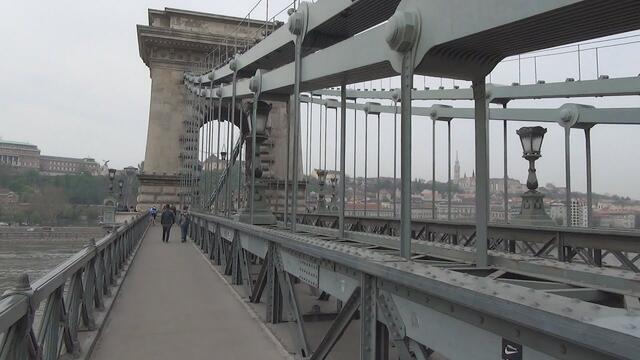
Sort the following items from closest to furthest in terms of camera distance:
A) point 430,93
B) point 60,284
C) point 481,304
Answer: point 481,304, point 60,284, point 430,93

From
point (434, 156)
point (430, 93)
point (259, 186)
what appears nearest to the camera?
point (259, 186)

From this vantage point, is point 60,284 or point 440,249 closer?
point 60,284

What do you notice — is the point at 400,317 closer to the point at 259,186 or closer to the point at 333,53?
the point at 333,53

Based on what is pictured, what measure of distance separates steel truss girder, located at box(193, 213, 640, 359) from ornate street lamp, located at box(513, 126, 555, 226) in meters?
7.85

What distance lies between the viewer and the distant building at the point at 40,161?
4975cm

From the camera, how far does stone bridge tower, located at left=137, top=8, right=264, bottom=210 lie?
35750 mm

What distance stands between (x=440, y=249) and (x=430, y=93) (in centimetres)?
1363

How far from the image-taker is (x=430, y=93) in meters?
17.9

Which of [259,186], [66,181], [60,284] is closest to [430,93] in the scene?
[259,186]

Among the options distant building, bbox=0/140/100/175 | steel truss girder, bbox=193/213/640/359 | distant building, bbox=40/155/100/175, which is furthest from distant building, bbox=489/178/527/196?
distant building, bbox=40/155/100/175

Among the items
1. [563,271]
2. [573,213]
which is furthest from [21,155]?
[563,271]

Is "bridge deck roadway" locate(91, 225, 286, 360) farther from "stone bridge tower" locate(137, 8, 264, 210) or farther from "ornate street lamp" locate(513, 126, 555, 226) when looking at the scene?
"stone bridge tower" locate(137, 8, 264, 210)

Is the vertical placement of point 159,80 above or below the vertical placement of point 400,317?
above

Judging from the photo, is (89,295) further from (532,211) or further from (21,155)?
(21,155)
